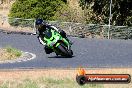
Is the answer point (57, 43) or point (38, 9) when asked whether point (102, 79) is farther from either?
point (38, 9)

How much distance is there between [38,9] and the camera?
145ft

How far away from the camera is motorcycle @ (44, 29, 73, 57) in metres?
23.5

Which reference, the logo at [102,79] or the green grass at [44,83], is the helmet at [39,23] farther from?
the logo at [102,79]

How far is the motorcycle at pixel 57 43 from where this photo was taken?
23500mm

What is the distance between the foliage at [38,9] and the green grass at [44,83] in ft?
91.4

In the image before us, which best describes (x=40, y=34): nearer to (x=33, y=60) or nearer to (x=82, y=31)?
(x=33, y=60)

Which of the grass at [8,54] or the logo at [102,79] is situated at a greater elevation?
the logo at [102,79]

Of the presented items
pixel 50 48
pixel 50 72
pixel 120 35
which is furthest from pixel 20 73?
pixel 120 35

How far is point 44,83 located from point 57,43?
849 cm

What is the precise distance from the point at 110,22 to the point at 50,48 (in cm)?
1614

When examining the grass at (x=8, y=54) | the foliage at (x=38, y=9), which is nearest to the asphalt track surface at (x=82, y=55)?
the grass at (x=8, y=54)

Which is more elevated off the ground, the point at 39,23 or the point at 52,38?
the point at 39,23

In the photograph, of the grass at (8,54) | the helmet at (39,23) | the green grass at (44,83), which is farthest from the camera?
the grass at (8,54)

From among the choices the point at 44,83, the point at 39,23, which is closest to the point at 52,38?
the point at 39,23
